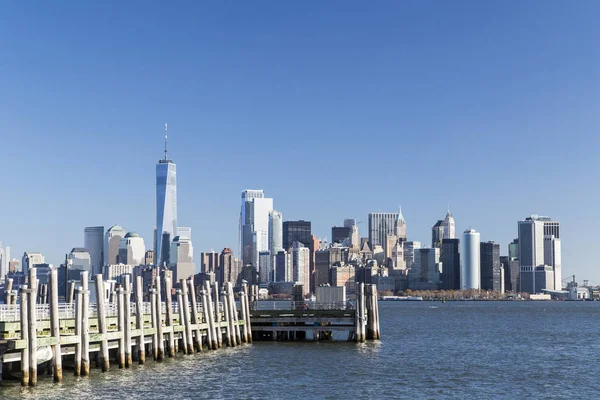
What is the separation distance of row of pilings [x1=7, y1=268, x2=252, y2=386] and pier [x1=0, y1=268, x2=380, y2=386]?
45 millimetres

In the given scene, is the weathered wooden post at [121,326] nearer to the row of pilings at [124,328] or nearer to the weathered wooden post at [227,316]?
the row of pilings at [124,328]

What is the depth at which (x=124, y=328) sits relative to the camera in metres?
48.5

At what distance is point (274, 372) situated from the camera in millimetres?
54625

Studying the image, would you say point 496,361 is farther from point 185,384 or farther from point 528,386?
point 185,384

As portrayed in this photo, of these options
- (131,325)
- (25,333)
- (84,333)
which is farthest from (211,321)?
(25,333)

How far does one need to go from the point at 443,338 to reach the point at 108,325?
4739 centimetres

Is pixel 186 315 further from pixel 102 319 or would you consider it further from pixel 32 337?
pixel 32 337

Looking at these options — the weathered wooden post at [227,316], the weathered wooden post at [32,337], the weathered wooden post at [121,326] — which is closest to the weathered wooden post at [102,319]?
the weathered wooden post at [121,326]

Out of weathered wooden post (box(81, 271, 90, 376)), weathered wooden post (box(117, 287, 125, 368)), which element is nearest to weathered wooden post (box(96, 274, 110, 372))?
weathered wooden post (box(117, 287, 125, 368))

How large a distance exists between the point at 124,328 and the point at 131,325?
6271mm

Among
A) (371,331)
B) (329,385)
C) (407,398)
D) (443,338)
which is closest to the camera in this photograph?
(407,398)

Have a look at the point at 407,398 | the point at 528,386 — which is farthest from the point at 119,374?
the point at 528,386

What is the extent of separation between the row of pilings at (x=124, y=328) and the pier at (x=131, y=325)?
5cm

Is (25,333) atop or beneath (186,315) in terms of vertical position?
atop
